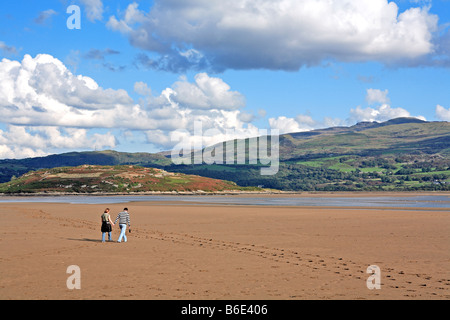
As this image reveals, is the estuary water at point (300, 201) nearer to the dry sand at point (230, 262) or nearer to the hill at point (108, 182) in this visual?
the dry sand at point (230, 262)

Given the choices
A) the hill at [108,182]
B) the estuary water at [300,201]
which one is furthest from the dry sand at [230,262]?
the hill at [108,182]

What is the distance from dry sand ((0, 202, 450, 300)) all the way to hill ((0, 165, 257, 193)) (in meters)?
126

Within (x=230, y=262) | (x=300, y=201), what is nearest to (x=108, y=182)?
(x=300, y=201)

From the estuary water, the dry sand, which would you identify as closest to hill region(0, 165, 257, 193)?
the estuary water

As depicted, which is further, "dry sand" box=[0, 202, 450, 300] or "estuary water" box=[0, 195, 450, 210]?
"estuary water" box=[0, 195, 450, 210]

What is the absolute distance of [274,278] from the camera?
1877 centimetres

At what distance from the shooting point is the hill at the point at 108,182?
160900 millimetres

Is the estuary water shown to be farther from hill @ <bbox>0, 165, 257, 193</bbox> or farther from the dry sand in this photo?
hill @ <bbox>0, 165, 257, 193</bbox>

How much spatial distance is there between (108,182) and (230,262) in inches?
5866

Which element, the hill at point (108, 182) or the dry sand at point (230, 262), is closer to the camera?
the dry sand at point (230, 262)

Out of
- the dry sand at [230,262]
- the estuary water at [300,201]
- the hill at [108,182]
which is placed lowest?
the dry sand at [230,262]

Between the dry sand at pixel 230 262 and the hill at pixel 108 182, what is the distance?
12645 centimetres

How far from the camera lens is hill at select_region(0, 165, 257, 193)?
16090 centimetres

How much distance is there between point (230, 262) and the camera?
2256 cm
